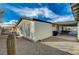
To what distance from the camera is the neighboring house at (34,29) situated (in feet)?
10.6

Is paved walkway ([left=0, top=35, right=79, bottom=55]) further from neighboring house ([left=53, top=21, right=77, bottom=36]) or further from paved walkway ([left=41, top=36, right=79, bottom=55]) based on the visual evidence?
neighboring house ([left=53, top=21, right=77, bottom=36])

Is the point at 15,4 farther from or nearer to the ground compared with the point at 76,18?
farther from the ground

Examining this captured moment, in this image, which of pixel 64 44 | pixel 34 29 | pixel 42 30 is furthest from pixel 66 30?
pixel 34 29

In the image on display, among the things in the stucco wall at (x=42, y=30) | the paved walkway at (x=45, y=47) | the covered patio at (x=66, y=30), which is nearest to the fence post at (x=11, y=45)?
the paved walkway at (x=45, y=47)

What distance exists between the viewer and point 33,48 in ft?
10.6

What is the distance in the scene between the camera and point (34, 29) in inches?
129

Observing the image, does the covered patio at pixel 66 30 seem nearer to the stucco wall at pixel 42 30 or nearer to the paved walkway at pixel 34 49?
the stucco wall at pixel 42 30

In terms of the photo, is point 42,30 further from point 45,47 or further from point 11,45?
point 11,45

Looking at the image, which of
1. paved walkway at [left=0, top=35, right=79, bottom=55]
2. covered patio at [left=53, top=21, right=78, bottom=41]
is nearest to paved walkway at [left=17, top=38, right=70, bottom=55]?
paved walkway at [left=0, top=35, right=79, bottom=55]

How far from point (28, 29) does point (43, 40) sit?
271 millimetres
